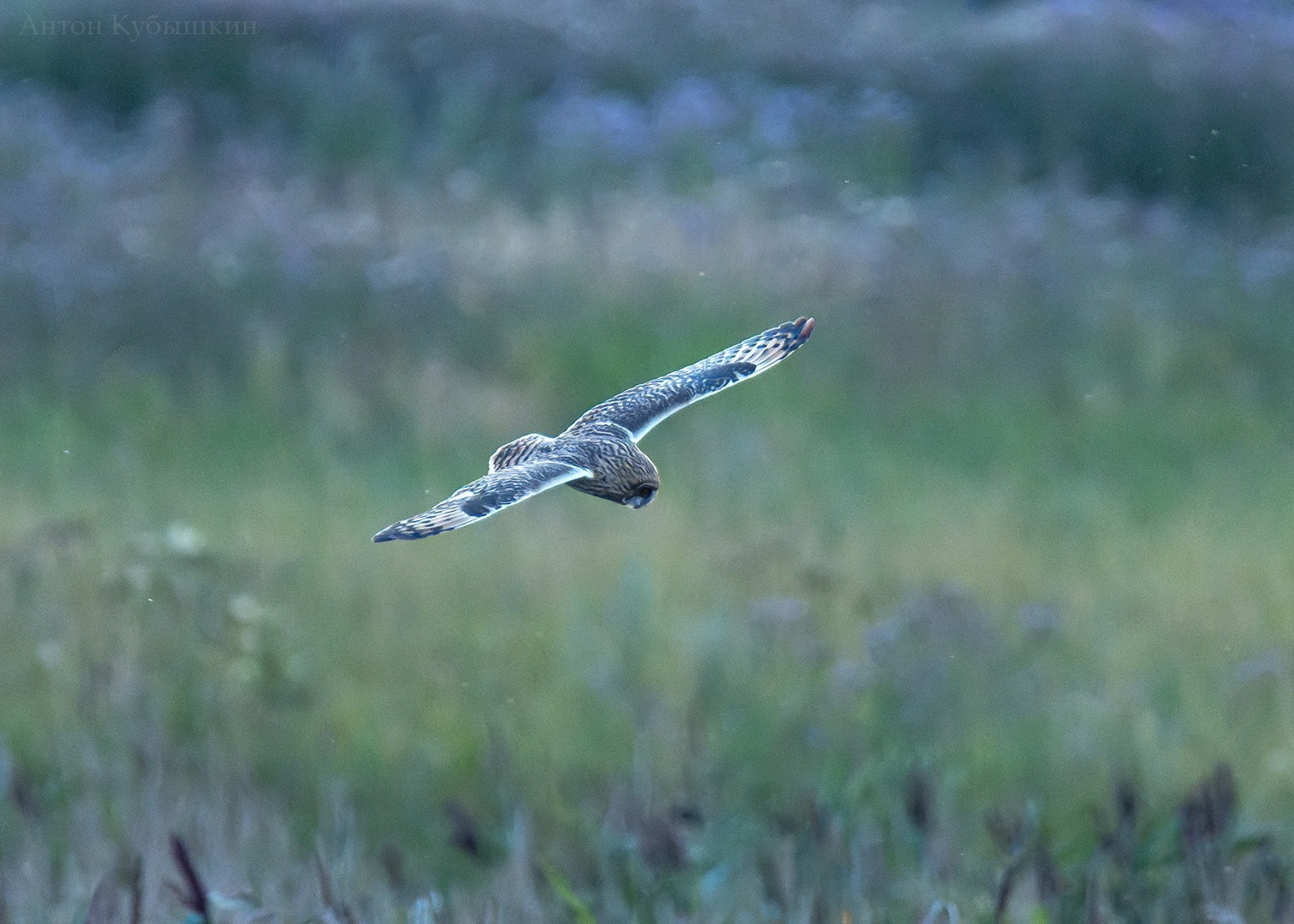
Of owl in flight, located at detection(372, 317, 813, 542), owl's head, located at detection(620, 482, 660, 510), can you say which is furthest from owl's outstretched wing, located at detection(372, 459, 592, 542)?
owl's head, located at detection(620, 482, 660, 510)

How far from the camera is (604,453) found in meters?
3.13

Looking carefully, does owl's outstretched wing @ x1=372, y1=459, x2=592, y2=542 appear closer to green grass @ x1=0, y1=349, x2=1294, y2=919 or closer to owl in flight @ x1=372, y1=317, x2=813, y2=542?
owl in flight @ x1=372, y1=317, x2=813, y2=542

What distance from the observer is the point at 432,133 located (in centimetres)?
802

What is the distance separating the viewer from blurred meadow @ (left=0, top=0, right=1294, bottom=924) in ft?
9.66

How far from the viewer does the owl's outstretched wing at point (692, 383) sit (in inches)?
137

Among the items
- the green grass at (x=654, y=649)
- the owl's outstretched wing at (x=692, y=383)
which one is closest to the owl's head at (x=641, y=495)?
the owl's outstretched wing at (x=692, y=383)

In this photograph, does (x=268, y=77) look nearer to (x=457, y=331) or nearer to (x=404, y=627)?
(x=457, y=331)

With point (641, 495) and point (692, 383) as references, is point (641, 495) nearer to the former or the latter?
point (641, 495)

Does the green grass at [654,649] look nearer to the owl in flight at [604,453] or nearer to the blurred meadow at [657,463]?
the blurred meadow at [657,463]

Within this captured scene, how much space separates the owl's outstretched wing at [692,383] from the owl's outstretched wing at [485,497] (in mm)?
569

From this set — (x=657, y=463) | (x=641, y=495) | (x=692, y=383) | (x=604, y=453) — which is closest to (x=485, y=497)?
(x=604, y=453)

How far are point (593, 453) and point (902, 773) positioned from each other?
0.88 meters

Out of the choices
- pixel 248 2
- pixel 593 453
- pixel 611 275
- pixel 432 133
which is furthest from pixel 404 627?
pixel 248 2

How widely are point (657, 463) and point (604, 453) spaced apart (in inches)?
75.1
